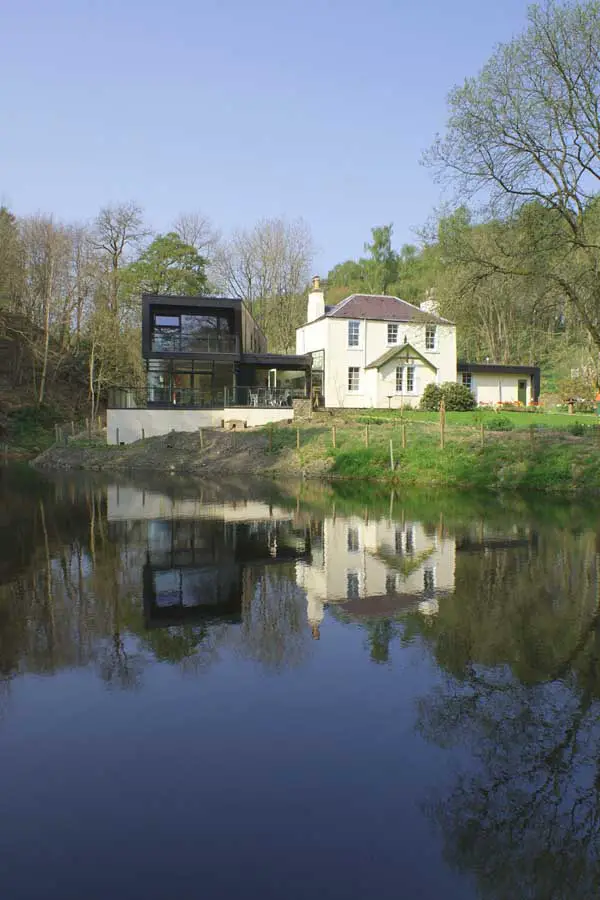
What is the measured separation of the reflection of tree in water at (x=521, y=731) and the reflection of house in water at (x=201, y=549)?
322 centimetres

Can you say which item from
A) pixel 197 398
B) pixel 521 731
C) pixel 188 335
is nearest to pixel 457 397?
pixel 197 398

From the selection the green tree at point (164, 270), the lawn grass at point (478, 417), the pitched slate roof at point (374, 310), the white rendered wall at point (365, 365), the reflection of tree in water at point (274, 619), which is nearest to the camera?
the reflection of tree in water at point (274, 619)

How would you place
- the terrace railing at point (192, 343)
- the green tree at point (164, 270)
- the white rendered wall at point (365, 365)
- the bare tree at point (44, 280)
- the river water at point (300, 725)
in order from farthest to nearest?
the green tree at point (164, 270) < the bare tree at point (44, 280) < the white rendered wall at point (365, 365) < the terrace railing at point (192, 343) < the river water at point (300, 725)

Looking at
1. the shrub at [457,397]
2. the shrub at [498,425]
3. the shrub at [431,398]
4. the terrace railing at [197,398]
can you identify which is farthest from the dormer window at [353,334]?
the shrub at [498,425]

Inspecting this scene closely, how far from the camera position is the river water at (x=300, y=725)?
407 centimetres

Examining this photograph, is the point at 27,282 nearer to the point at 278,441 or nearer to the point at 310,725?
the point at 278,441

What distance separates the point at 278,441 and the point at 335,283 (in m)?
41.3

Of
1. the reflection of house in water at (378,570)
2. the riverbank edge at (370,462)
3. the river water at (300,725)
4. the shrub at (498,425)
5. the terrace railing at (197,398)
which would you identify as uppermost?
the terrace railing at (197,398)

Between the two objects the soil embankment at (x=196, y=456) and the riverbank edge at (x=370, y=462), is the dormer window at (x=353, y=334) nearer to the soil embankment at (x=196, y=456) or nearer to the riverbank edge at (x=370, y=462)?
the soil embankment at (x=196, y=456)

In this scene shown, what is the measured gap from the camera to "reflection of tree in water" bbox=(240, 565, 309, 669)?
748 centimetres

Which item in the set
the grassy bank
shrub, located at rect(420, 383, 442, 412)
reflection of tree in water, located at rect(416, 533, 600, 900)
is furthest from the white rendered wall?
reflection of tree in water, located at rect(416, 533, 600, 900)

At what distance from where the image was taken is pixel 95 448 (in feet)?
111

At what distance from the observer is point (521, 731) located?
5559mm

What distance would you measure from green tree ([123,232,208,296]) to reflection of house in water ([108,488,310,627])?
1322 inches
